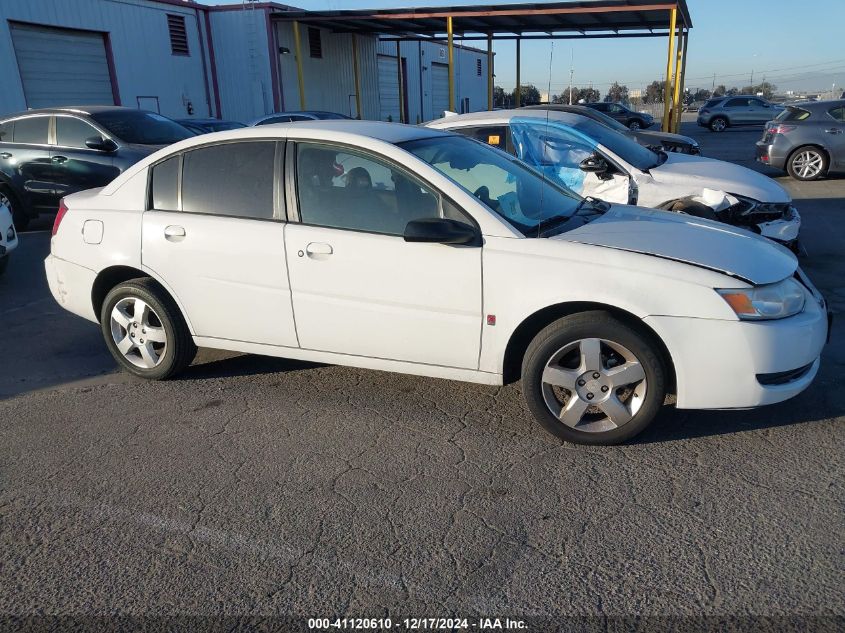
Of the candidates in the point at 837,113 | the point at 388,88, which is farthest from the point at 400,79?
the point at 837,113

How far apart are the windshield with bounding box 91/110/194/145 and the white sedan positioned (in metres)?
5.74

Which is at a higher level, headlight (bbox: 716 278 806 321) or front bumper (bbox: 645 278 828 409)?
headlight (bbox: 716 278 806 321)

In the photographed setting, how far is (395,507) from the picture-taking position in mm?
3088

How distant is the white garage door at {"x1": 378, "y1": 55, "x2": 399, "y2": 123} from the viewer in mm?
30359

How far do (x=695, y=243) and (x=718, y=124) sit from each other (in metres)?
31.5

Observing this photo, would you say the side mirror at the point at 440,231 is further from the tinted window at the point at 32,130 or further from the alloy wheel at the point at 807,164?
the alloy wheel at the point at 807,164

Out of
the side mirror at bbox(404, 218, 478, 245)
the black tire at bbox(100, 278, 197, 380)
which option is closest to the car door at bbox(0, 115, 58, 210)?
the black tire at bbox(100, 278, 197, 380)

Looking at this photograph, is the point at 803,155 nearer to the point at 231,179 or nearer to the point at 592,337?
the point at 592,337

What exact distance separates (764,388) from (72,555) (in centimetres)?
323

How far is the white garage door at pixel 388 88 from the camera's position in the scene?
30.4 metres

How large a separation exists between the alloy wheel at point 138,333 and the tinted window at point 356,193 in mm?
1329

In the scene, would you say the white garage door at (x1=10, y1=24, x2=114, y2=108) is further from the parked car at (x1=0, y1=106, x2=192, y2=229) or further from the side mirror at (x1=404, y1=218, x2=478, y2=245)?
the side mirror at (x1=404, y1=218, x2=478, y2=245)

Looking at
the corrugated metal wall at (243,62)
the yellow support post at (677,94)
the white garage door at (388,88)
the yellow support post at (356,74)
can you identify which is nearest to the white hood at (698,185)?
the yellow support post at (677,94)

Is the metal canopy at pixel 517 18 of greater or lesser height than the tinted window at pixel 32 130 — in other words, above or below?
above
